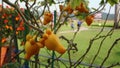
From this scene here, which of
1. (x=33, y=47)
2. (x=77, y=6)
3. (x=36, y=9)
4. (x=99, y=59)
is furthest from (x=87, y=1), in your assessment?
(x=99, y=59)

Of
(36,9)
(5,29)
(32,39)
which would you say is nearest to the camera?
(32,39)

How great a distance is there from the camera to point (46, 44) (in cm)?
114

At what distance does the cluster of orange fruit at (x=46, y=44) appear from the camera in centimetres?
112

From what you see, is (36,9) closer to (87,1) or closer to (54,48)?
(87,1)

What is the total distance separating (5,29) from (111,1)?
4551mm

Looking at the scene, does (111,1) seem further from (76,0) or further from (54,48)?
(54,48)

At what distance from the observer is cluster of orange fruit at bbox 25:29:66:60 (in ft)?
3.68

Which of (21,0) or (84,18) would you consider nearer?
(84,18)

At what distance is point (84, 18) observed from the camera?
178 cm

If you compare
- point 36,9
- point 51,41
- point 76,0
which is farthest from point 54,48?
point 36,9

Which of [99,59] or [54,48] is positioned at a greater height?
[54,48]

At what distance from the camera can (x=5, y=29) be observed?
611 centimetres

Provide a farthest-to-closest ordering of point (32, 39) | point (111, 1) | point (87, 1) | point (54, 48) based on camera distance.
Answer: point (87, 1) < point (111, 1) < point (32, 39) < point (54, 48)

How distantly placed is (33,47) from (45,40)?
55mm
